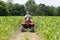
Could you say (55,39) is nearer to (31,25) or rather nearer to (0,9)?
(31,25)

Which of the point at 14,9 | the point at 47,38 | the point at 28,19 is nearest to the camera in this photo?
the point at 47,38

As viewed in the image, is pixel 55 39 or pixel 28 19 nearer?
pixel 55 39

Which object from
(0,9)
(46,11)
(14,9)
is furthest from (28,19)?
(46,11)

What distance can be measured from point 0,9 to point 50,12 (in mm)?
23395

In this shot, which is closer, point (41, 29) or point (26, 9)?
point (41, 29)

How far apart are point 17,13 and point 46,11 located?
11.5 metres

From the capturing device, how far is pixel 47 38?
10617mm

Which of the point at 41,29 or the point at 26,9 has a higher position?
the point at 26,9

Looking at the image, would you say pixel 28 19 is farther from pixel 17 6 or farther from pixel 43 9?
pixel 43 9

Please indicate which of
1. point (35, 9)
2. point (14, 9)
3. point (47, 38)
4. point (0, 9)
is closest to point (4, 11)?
point (0, 9)

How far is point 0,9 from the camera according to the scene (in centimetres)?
4978

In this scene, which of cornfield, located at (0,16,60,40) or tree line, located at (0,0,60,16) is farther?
tree line, located at (0,0,60,16)

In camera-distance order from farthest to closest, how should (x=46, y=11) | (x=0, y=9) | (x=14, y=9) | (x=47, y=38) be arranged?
(x=46, y=11) → (x=14, y=9) → (x=0, y=9) → (x=47, y=38)

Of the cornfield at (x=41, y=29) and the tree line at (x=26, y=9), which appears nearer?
the cornfield at (x=41, y=29)
